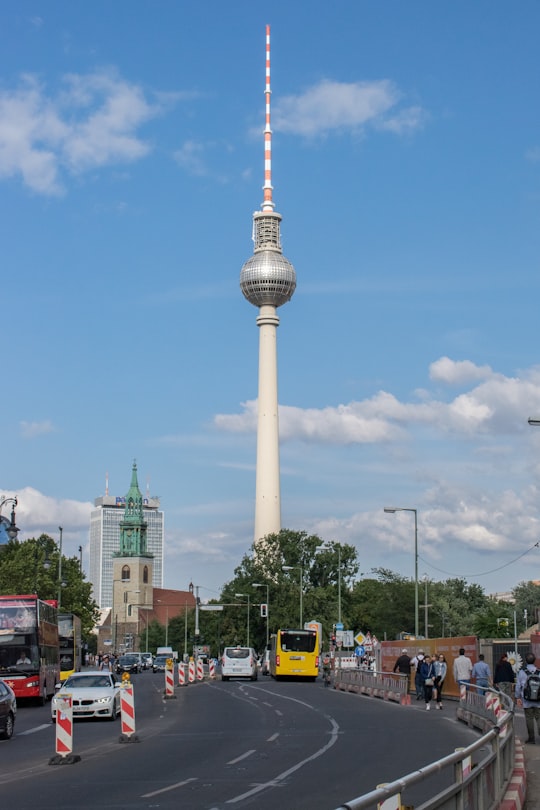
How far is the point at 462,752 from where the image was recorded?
8.91 metres

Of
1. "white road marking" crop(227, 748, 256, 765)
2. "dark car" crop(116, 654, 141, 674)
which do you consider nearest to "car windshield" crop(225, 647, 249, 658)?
"dark car" crop(116, 654, 141, 674)

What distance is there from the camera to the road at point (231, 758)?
14125mm

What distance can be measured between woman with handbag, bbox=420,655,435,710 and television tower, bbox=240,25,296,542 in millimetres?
96457

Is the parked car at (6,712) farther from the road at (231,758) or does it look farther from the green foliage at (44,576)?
the green foliage at (44,576)

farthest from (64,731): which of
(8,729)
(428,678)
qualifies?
(428,678)

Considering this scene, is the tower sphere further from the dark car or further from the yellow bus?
the yellow bus

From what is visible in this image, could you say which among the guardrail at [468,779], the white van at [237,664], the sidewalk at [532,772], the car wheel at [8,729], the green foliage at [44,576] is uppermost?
the green foliage at [44,576]

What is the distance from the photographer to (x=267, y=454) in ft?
458

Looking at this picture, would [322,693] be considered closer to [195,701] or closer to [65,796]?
[195,701]

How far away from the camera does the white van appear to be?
6925 cm

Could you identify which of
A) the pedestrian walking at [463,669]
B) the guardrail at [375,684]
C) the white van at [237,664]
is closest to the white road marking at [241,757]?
the pedestrian walking at [463,669]

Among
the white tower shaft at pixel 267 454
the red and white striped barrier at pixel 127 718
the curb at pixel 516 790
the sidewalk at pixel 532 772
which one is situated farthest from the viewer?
the white tower shaft at pixel 267 454

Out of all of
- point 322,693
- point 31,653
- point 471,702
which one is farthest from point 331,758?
point 322,693

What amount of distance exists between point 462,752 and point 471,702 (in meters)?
18.9
